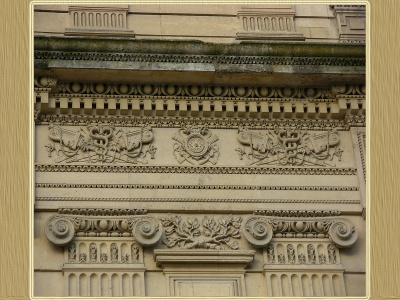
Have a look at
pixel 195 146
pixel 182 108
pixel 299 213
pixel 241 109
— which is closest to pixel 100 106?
pixel 182 108

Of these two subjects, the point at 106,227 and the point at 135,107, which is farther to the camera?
the point at 135,107

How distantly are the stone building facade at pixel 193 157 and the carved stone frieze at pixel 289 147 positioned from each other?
17mm

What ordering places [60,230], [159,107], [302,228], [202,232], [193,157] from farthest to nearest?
[159,107]
[193,157]
[302,228]
[202,232]
[60,230]

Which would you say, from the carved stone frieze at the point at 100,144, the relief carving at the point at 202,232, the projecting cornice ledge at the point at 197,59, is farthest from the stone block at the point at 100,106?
the relief carving at the point at 202,232

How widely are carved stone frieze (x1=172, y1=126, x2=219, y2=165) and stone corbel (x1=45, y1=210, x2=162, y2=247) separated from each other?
1.01 m

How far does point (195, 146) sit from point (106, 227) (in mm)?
1565

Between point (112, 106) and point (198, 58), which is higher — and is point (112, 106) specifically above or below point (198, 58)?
below

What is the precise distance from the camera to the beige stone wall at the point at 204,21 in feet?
52.0

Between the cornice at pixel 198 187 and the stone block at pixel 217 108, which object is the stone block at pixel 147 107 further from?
the cornice at pixel 198 187

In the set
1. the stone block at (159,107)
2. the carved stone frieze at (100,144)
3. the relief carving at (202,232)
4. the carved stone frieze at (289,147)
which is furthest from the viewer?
the stone block at (159,107)

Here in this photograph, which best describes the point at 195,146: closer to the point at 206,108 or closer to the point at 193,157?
the point at 193,157

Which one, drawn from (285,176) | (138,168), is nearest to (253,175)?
(285,176)

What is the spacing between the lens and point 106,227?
14188mm

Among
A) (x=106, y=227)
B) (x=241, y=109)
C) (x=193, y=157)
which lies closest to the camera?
(x=106, y=227)
